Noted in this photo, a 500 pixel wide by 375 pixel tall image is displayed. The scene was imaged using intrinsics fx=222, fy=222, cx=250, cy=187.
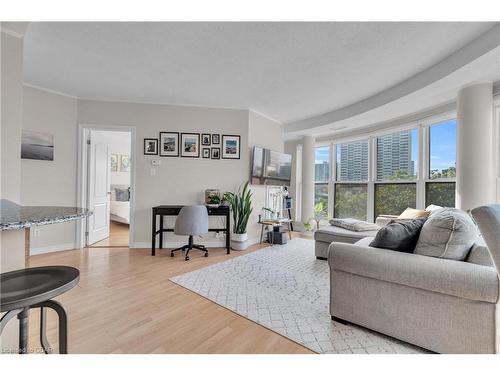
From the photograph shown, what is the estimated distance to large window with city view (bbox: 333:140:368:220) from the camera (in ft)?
15.8

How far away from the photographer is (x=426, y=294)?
1.35 metres

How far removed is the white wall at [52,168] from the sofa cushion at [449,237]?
177 inches

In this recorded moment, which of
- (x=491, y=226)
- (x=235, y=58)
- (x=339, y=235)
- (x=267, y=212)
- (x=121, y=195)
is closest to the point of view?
(x=491, y=226)

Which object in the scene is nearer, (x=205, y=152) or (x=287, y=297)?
(x=287, y=297)

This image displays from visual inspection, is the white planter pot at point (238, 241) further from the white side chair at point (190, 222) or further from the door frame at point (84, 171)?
the door frame at point (84, 171)

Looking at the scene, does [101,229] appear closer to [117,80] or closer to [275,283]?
[117,80]

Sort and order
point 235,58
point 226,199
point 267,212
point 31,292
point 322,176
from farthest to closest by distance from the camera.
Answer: point 322,176 < point 267,212 < point 226,199 < point 235,58 < point 31,292

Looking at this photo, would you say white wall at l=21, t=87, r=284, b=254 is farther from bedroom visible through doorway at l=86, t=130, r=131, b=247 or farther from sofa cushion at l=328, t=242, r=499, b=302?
sofa cushion at l=328, t=242, r=499, b=302

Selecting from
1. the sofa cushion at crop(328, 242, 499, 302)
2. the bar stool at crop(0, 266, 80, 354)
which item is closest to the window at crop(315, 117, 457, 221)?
the sofa cushion at crop(328, 242, 499, 302)

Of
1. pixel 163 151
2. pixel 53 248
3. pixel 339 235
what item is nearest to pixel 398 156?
pixel 339 235

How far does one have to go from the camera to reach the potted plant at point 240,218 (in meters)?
3.75

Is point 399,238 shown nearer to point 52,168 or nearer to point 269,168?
point 269,168

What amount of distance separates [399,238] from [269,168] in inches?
118

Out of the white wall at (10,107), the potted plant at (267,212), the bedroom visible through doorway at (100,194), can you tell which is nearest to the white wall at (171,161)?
the bedroom visible through doorway at (100,194)
